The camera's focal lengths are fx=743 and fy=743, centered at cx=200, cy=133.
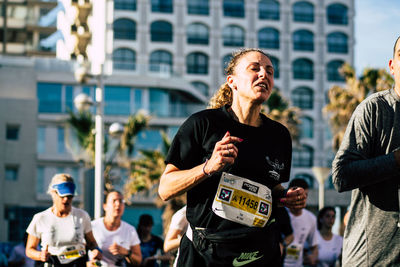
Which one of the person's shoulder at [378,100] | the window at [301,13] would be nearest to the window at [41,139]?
the window at [301,13]

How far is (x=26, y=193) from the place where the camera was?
1802 inches

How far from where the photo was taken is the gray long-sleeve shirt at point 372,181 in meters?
3.39

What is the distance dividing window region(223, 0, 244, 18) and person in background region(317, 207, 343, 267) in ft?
195

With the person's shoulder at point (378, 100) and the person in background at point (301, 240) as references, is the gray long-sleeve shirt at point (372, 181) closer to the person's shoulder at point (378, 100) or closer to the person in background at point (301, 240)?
the person's shoulder at point (378, 100)

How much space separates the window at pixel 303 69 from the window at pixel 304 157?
6.67 m

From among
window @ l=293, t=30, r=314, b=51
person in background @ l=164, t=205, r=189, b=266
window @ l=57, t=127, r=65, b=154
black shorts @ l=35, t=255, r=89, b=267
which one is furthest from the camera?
window @ l=293, t=30, r=314, b=51

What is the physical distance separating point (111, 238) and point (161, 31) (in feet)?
192

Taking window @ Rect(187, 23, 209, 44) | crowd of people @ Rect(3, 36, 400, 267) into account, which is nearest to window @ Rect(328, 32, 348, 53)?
window @ Rect(187, 23, 209, 44)

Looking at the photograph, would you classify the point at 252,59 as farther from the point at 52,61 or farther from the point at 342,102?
the point at 52,61

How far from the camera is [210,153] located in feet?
12.5

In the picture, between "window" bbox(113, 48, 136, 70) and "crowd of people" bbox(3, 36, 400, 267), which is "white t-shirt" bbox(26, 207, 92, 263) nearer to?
"crowd of people" bbox(3, 36, 400, 267)

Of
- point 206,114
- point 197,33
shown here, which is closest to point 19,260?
point 206,114

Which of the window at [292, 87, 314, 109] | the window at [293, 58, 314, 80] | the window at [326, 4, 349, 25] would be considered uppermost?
the window at [326, 4, 349, 25]

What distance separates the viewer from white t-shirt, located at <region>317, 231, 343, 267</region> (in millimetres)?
9719
